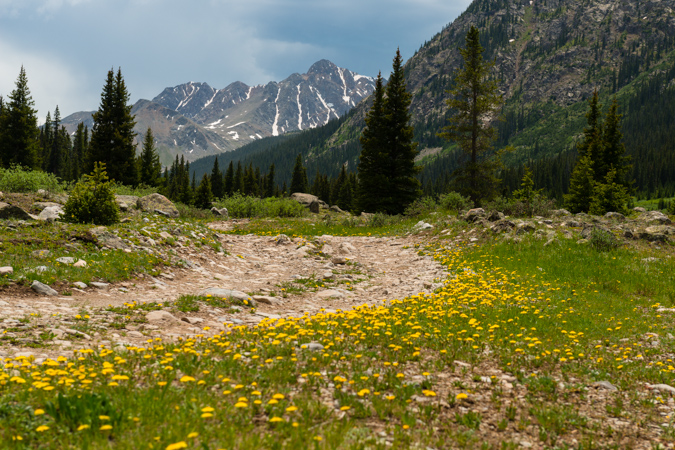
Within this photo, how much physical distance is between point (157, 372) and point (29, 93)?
66647mm

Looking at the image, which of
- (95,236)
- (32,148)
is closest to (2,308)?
(95,236)

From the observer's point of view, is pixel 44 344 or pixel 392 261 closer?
pixel 44 344

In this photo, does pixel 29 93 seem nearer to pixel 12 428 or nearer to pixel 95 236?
pixel 95 236

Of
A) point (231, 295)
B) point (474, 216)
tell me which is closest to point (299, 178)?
point (474, 216)

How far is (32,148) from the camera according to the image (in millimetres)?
47094

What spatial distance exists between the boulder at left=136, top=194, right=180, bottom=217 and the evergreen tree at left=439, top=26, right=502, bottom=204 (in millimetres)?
22197

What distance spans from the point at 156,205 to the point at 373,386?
22.8m

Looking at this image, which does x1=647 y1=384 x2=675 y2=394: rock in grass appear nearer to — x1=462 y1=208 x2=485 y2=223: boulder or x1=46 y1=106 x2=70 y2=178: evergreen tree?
x1=462 y1=208 x2=485 y2=223: boulder

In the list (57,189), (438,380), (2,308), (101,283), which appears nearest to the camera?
(438,380)

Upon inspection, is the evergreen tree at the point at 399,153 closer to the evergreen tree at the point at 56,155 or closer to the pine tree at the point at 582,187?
the pine tree at the point at 582,187

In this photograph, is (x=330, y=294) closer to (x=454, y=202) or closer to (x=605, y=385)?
(x=605, y=385)

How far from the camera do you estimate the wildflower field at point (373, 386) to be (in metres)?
3.11

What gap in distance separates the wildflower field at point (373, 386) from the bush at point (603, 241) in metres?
5.94

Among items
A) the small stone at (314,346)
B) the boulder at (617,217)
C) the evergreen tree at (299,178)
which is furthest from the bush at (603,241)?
the evergreen tree at (299,178)
